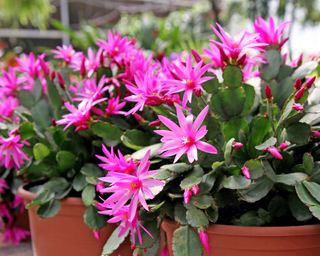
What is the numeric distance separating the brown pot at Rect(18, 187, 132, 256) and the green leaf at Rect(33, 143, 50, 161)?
0.28 ft

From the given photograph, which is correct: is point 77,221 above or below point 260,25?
below

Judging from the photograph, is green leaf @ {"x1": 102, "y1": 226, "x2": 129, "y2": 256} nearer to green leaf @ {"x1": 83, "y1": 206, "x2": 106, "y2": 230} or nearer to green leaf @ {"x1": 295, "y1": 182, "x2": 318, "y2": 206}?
green leaf @ {"x1": 83, "y1": 206, "x2": 106, "y2": 230}

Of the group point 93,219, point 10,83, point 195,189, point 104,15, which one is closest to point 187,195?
point 195,189

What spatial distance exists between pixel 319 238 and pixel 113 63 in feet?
1.91

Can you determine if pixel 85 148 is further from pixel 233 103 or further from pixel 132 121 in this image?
pixel 233 103

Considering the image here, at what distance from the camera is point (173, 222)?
0.72 m

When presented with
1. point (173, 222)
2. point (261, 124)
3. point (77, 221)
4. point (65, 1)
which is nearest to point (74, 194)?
point (77, 221)

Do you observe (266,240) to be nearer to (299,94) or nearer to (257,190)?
(257,190)

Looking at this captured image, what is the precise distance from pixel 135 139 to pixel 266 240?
1.02 feet

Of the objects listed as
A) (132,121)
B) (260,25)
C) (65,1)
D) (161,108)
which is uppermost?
(260,25)

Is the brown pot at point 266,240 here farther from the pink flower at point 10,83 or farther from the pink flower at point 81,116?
the pink flower at point 10,83

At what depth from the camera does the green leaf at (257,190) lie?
2.19ft

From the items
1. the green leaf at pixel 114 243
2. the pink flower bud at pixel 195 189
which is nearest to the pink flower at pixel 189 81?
the pink flower bud at pixel 195 189

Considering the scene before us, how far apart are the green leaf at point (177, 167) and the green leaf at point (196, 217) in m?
0.06
